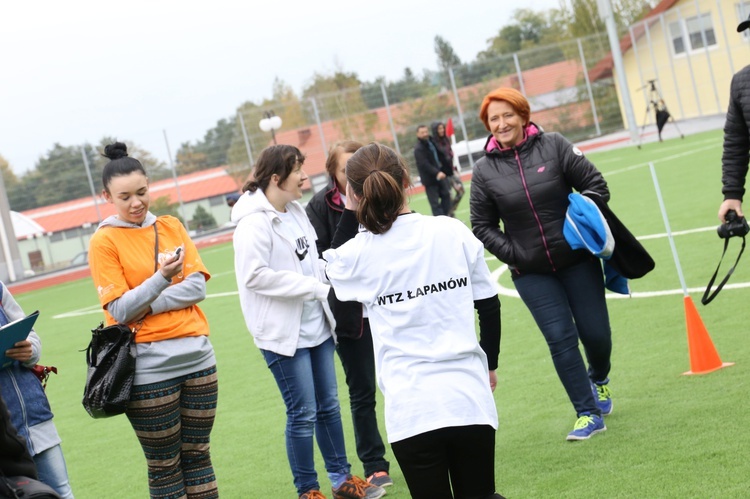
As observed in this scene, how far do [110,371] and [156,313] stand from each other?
1.13 ft

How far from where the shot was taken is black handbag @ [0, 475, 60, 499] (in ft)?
9.77

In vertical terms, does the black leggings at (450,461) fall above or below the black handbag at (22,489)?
below

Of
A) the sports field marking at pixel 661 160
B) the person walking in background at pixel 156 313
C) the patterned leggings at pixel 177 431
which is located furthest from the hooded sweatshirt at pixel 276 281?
the sports field marking at pixel 661 160

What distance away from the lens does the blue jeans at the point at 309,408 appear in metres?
5.39

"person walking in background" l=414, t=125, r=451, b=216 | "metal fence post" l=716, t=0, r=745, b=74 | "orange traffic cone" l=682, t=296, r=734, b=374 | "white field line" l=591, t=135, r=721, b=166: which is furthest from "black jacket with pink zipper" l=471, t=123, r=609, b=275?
"metal fence post" l=716, t=0, r=745, b=74

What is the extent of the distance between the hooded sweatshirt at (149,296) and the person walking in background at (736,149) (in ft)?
9.68

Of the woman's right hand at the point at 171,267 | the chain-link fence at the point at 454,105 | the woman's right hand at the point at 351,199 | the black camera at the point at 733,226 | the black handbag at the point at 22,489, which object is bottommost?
the black camera at the point at 733,226

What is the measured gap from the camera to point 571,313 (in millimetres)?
6047

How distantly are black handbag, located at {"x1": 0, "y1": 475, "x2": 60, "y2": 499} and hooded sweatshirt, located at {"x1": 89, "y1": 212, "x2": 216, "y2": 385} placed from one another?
156cm

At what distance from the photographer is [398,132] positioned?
40781 mm

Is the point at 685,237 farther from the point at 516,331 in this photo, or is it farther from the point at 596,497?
the point at 596,497

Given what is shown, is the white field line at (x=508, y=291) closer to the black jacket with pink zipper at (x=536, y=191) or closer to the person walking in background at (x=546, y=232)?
the person walking in background at (x=546, y=232)

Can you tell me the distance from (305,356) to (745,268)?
5.84m

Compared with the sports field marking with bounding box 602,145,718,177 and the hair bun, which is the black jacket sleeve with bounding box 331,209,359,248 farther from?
the sports field marking with bounding box 602,145,718,177
